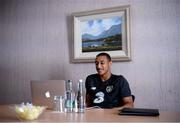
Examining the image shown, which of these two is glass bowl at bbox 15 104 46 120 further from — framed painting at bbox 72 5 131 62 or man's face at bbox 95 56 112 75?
framed painting at bbox 72 5 131 62

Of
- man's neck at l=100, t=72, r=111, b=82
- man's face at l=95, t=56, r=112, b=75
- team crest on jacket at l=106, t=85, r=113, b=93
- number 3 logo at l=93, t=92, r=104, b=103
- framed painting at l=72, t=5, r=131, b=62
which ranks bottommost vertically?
number 3 logo at l=93, t=92, r=104, b=103

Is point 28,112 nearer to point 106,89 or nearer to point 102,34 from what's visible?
point 106,89

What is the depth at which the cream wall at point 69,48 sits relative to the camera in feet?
9.03

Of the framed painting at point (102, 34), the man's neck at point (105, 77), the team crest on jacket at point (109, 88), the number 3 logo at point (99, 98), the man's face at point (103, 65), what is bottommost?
the number 3 logo at point (99, 98)

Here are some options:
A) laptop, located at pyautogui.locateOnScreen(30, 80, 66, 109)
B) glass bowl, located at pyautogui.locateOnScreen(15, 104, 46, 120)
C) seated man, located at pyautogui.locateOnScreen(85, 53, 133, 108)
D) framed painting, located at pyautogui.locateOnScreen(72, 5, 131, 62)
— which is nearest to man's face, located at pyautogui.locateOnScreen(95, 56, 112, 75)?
seated man, located at pyautogui.locateOnScreen(85, 53, 133, 108)

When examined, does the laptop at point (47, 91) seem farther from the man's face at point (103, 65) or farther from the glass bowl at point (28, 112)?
the man's face at point (103, 65)

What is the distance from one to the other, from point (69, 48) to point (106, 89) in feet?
3.38

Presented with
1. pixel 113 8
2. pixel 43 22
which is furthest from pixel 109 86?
pixel 43 22

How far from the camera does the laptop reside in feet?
6.64

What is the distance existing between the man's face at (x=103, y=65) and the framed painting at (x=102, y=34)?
38 centimetres

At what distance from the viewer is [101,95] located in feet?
8.25

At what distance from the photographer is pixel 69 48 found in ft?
10.9

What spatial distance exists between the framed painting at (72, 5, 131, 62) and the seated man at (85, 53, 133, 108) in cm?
41

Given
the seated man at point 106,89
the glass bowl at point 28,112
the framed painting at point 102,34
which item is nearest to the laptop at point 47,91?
the glass bowl at point 28,112
